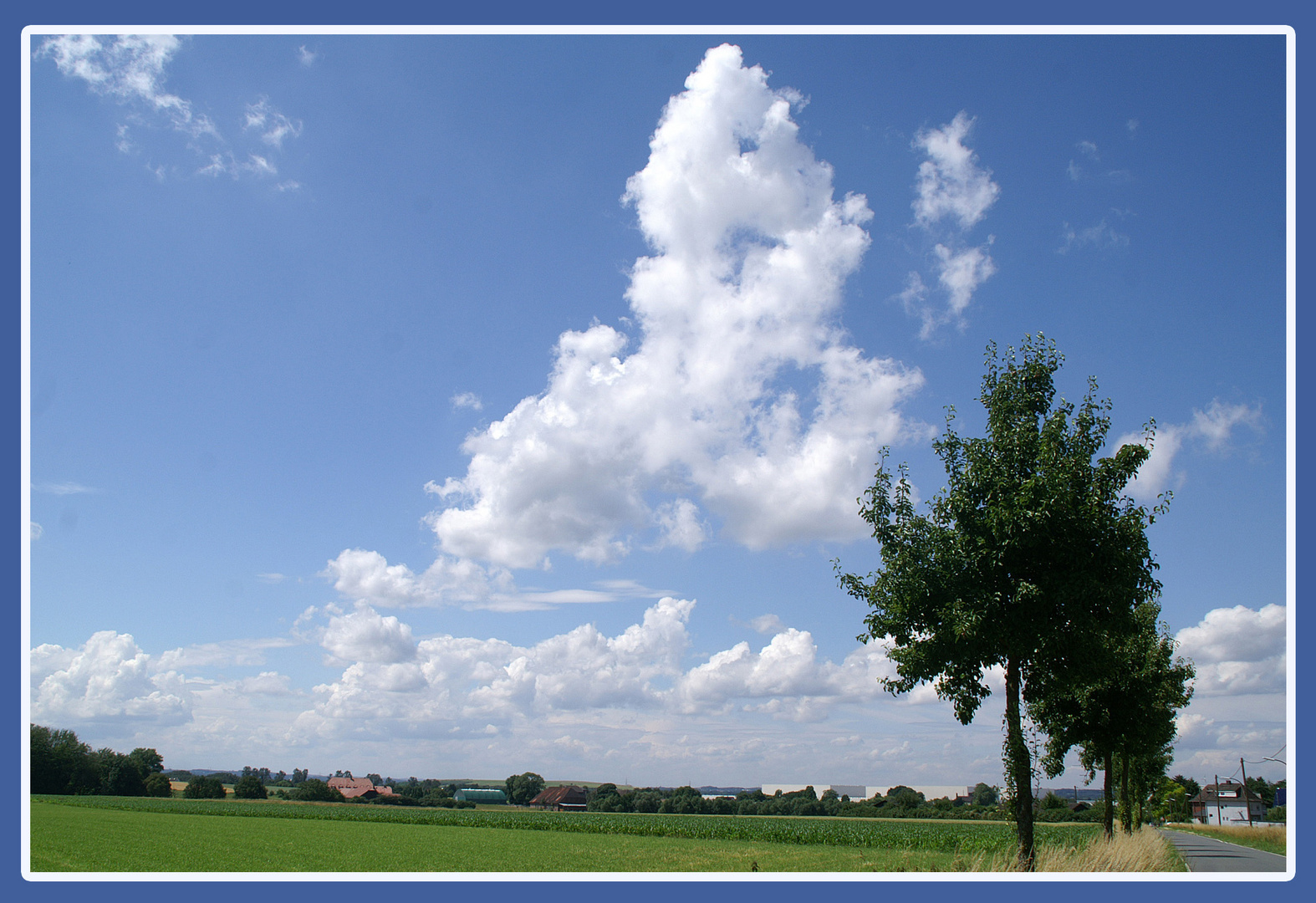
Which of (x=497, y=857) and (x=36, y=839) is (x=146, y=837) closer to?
(x=36, y=839)

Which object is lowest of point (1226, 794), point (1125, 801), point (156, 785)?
point (1226, 794)

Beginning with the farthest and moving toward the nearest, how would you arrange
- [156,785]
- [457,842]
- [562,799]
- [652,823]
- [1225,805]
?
[1225,805]
[562,799]
[156,785]
[652,823]
[457,842]

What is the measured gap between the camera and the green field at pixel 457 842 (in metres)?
21.3

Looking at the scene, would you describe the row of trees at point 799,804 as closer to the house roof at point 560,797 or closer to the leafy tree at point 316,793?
the house roof at point 560,797

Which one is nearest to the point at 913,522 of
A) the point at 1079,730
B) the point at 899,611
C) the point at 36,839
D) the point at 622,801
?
the point at 899,611

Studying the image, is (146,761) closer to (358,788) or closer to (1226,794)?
(358,788)

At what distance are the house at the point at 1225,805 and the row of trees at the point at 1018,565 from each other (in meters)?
95.9

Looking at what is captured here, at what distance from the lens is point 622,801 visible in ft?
251

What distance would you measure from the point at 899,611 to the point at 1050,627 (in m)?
2.57

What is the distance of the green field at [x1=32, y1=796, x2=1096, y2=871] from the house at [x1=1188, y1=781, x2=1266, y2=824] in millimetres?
54499

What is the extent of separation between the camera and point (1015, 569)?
509 inches

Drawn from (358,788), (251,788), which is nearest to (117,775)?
(251,788)

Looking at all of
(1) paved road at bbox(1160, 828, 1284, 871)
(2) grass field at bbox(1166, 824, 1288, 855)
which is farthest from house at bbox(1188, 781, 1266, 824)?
(1) paved road at bbox(1160, 828, 1284, 871)

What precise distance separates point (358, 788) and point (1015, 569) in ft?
314
